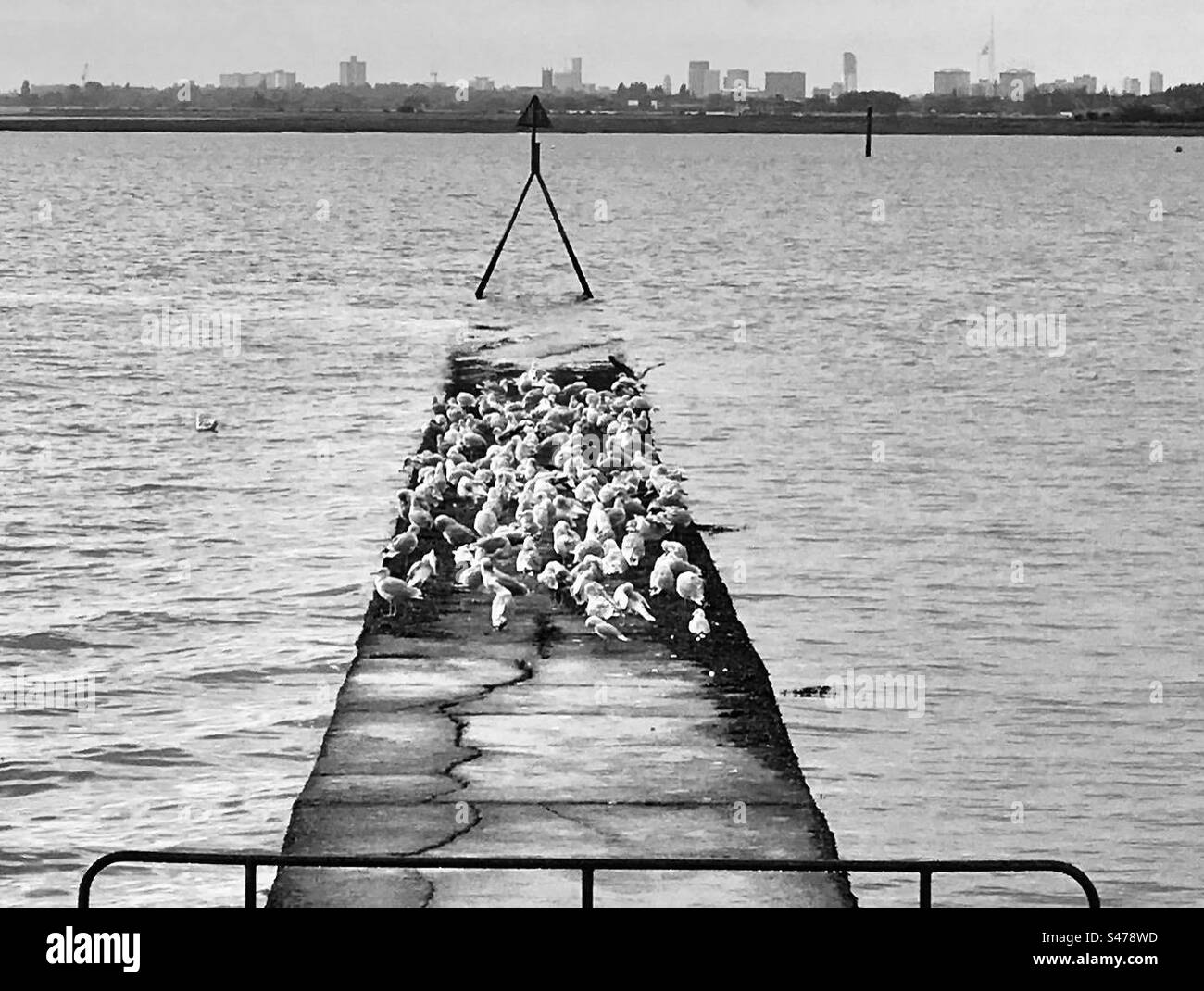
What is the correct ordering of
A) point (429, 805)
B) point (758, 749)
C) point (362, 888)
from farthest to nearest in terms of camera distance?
point (758, 749) < point (429, 805) < point (362, 888)

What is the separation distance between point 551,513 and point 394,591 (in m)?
3.05

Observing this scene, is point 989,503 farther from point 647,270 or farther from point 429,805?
point 647,270

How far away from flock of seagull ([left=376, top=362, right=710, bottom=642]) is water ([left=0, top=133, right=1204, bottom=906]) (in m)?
1.04

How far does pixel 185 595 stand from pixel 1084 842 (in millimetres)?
9442

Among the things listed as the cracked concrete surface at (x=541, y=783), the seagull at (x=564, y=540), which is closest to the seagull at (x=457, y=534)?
the seagull at (x=564, y=540)

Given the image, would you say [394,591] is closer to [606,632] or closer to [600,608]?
[600,608]

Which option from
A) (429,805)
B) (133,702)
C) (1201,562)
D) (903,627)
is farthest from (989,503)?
(429,805)

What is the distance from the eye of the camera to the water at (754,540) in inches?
514

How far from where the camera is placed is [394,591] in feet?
49.3

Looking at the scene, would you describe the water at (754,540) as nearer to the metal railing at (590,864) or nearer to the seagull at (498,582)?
the seagull at (498,582)

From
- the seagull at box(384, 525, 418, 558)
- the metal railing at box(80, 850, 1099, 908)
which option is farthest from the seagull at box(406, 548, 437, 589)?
the metal railing at box(80, 850, 1099, 908)

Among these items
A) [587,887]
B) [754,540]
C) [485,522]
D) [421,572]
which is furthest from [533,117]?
[587,887]

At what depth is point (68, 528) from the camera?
23125 millimetres
